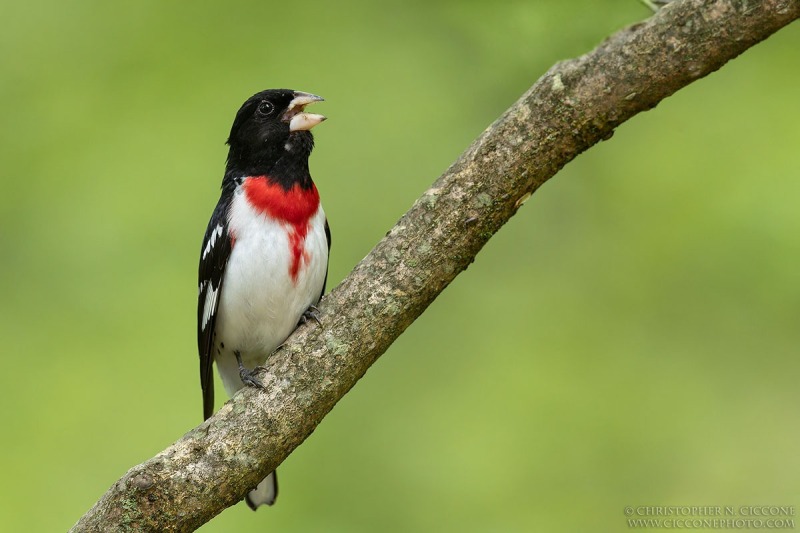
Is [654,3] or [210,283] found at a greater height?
[654,3]

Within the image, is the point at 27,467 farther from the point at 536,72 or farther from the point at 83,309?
the point at 536,72

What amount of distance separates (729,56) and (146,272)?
439cm

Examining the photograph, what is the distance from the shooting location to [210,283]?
516 cm

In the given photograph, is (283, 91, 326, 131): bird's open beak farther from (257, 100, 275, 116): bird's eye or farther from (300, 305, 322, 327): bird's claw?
(300, 305, 322, 327): bird's claw

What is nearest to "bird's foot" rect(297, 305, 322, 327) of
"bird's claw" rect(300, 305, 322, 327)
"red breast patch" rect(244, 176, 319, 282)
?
"bird's claw" rect(300, 305, 322, 327)

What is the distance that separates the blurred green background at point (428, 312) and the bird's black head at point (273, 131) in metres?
1.49

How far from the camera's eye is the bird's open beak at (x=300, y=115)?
16.8 ft

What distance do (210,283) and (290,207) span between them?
2.12 ft

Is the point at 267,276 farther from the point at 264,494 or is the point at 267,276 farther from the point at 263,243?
the point at 264,494

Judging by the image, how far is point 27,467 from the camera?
20.5ft

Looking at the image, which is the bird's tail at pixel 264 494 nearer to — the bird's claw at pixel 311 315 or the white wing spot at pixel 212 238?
the bird's claw at pixel 311 315

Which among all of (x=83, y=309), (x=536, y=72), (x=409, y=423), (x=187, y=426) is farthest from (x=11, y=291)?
(x=536, y=72)

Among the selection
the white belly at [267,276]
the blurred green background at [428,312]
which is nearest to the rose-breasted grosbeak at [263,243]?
the white belly at [267,276]

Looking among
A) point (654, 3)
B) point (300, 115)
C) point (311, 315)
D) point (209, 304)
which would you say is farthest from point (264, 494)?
point (654, 3)
